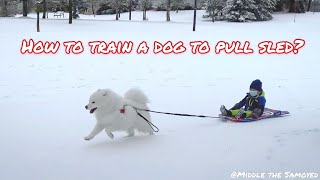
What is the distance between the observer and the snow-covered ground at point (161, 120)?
13.6 feet

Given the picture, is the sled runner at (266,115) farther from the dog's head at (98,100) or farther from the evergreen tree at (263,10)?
the evergreen tree at (263,10)

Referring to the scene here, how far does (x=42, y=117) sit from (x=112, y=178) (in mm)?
3916

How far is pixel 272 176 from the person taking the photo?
11.8ft

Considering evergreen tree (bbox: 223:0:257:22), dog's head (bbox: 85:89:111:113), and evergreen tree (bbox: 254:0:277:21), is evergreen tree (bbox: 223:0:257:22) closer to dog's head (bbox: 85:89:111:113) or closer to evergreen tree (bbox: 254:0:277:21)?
evergreen tree (bbox: 254:0:277:21)

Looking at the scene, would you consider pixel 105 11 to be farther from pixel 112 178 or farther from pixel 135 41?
pixel 112 178

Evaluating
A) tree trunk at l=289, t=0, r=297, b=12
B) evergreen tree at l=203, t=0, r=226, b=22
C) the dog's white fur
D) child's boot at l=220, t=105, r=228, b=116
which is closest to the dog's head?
the dog's white fur

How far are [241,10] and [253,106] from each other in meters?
34.3

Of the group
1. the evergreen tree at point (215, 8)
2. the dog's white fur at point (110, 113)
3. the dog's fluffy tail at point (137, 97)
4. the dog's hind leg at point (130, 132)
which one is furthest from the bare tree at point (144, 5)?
the dog's white fur at point (110, 113)

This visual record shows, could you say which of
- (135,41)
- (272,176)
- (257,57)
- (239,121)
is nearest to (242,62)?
(257,57)

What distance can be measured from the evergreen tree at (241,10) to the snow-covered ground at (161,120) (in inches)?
880

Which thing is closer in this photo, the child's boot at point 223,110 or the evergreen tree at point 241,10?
the child's boot at point 223,110

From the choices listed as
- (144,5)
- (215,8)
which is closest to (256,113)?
(215,8)

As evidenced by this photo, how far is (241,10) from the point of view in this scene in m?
39.5

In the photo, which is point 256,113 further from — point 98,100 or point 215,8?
point 215,8
